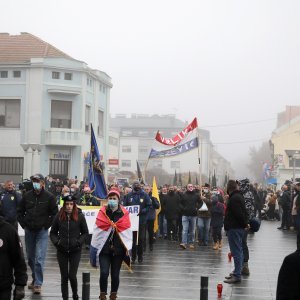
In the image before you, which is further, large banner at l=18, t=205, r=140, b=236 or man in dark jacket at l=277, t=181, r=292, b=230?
man in dark jacket at l=277, t=181, r=292, b=230

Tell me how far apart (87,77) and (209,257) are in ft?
102

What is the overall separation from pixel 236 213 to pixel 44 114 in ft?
110

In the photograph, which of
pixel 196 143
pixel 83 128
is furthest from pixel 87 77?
pixel 196 143

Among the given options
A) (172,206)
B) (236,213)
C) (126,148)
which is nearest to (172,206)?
(172,206)

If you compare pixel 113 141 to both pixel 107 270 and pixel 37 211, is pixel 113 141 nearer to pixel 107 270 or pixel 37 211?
pixel 37 211

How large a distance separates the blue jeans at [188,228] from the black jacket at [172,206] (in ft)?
6.02

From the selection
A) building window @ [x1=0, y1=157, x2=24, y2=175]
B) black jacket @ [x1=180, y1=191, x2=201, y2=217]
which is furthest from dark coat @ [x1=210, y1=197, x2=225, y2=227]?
building window @ [x1=0, y1=157, x2=24, y2=175]

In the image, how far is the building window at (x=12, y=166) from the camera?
4512 cm

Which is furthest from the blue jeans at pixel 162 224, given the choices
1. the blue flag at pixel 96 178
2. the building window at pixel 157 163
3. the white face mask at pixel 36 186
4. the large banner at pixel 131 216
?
the building window at pixel 157 163

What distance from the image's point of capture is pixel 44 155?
45594mm

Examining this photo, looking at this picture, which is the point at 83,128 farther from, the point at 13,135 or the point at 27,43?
the point at 27,43

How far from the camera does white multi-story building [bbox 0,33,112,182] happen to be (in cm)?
4550

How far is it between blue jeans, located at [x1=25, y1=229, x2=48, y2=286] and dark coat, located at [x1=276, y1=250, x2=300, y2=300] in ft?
24.5

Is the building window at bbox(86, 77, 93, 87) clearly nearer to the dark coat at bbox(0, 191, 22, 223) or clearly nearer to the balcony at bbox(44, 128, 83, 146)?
the balcony at bbox(44, 128, 83, 146)
